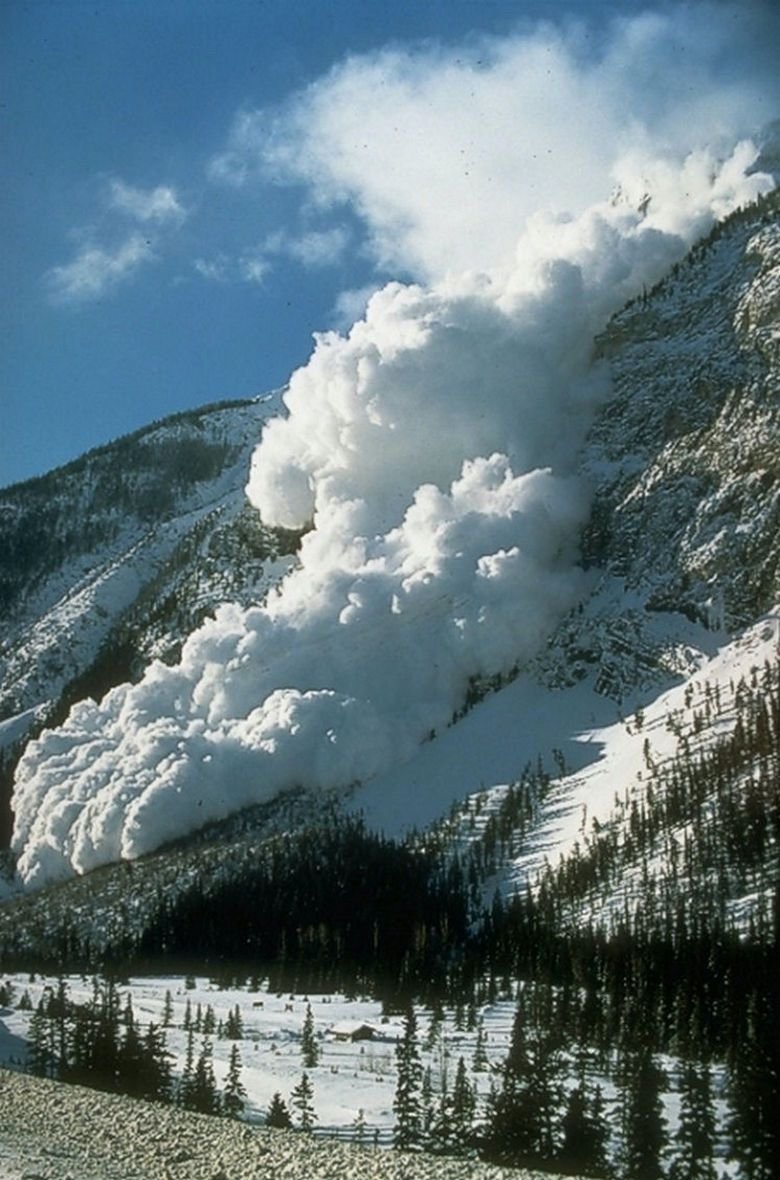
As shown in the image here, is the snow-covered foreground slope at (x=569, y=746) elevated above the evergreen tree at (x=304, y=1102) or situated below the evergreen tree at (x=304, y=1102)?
above

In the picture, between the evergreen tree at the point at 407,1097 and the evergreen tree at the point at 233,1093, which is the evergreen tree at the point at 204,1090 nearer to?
the evergreen tree at the point at 233,1093

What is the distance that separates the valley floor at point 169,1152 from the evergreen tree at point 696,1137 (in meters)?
5.46

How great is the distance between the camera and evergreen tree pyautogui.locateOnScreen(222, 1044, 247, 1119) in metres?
60.9

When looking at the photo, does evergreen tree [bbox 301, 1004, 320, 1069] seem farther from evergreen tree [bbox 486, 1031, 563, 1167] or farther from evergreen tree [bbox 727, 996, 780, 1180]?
evergreen tree [bbox 727, 996, 780, 1180]

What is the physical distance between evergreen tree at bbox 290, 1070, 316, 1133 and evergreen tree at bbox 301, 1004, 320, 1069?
4.37 meters

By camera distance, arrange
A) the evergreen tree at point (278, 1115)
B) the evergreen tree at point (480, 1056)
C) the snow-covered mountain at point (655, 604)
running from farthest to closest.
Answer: the snow-covered mountain at point (655, 604)
the evergreen tree at point (480, 1056)
the evergreen tree at point (278, 1115)

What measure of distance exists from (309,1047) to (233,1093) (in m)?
10.1

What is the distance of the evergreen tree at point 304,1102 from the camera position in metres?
58.4

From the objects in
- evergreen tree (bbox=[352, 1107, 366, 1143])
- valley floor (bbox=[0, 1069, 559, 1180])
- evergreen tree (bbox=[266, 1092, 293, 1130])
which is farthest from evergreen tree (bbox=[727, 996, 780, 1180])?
evergreen tree (bbox=[266, 1092, 293, 1130])

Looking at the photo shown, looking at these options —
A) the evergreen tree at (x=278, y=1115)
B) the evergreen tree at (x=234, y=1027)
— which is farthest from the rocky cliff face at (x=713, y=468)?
the evergreen tree at (x=278, y=1115)

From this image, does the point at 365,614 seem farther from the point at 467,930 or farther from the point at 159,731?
the point at 467,930

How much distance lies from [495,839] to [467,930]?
87.1ft

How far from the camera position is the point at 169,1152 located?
51.0m

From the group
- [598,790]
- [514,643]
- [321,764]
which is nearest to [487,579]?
[514,643]
